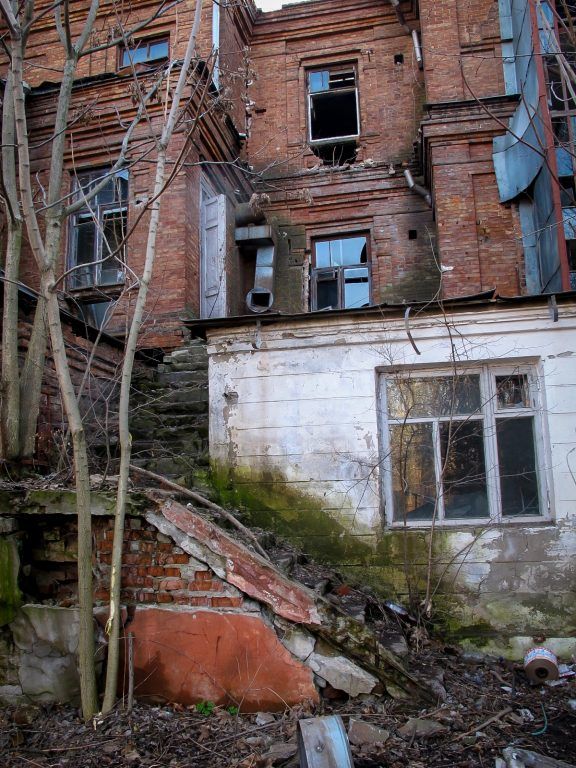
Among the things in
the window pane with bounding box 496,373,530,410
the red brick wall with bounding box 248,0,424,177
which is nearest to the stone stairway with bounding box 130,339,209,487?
the window pane with bounding box 496,373,530,410

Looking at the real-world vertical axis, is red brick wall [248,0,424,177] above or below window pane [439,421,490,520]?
above

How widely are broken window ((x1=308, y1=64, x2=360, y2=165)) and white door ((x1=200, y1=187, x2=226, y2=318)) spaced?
11.6ft

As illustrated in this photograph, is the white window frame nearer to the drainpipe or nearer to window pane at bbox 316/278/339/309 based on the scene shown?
window pane at bbox 316/278/339/309

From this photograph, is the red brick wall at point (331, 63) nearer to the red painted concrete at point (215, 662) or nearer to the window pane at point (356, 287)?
the window pane at point (356, 287)

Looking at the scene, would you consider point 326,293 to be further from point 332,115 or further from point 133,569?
point 133,569

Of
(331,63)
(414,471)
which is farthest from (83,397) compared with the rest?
(331,63)

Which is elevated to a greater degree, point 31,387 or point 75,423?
point 31,387

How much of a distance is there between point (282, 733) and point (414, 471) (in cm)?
305

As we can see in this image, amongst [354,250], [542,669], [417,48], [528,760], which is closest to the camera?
[528,760]

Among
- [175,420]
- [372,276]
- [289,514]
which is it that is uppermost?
[372,276]

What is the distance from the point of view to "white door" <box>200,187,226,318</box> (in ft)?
36.4

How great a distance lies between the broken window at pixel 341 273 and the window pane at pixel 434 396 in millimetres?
6367

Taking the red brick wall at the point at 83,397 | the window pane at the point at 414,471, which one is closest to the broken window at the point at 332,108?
the red brick wall at the point at 83,397

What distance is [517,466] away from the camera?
619cm
